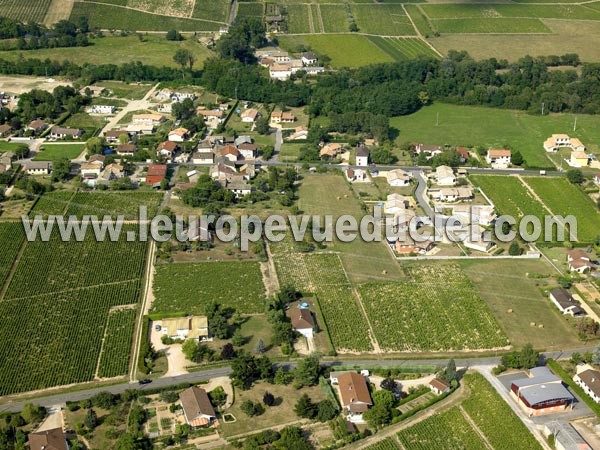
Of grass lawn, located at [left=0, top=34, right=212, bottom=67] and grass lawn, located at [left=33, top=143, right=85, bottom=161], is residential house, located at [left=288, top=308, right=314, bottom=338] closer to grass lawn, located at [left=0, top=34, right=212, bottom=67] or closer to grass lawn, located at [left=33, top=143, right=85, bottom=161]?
grass lawn, located at [left=33, top=143, right=85, bottom=161]

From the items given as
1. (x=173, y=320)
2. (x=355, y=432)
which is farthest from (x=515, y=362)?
(x=173, y=320)

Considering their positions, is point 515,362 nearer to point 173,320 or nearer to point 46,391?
point 173,320

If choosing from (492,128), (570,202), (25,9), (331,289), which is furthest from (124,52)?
(331,289)

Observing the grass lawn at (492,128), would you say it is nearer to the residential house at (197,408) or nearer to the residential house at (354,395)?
the residential house at (354,395)

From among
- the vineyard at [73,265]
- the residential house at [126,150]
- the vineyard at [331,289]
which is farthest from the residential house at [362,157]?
the vineyard at [73,265]

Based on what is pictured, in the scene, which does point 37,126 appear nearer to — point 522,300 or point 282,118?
point 282,118

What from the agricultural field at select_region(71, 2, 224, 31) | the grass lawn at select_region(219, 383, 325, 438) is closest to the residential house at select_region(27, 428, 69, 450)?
the grass lawn at select_region(219, 383, 325, 438)
